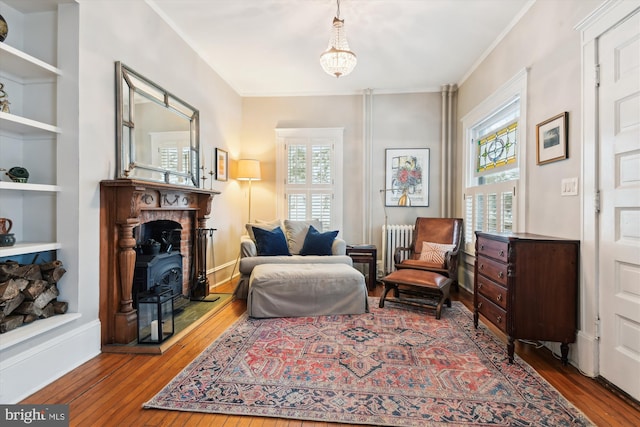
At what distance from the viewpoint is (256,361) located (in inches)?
84.8

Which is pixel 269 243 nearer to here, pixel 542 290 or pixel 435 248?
pixel 435 248

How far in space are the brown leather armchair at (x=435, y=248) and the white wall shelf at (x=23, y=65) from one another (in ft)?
11.7

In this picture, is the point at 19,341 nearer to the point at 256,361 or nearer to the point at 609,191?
the point at 256,361

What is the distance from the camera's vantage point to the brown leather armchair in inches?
138

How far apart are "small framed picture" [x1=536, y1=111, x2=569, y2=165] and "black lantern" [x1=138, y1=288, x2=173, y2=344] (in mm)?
3229

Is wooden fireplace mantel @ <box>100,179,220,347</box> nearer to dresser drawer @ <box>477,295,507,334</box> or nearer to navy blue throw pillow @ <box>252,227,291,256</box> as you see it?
navy blue throw pillow @ <box>252,227,291,256</box>

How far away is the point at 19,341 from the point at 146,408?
808 millimetres

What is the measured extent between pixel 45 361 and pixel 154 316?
725 mm

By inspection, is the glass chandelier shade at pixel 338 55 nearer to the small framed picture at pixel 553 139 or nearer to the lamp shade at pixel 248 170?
the small framed picture at pixel 553 139

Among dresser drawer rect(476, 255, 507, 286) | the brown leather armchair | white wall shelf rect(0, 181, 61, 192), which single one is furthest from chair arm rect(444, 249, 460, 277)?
white wall shelf rect(0, 181, 61, 192)

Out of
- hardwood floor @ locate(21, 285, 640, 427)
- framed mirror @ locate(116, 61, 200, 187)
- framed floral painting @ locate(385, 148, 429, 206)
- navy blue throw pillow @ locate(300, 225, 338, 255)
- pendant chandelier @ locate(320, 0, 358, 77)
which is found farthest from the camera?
framed floral painting @ locate(385, 148, 429, 206)

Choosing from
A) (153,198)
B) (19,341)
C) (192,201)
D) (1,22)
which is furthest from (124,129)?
(19,341)

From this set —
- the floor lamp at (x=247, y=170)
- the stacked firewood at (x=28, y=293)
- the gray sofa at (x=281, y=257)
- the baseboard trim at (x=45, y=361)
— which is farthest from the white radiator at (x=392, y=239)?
the stacked firewood at (x=28, y=293)

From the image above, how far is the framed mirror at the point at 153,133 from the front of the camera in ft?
8.07
